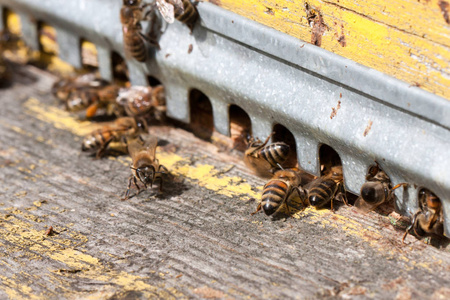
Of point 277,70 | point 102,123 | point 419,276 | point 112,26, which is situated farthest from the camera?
point 102,123

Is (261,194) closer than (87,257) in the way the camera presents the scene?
No

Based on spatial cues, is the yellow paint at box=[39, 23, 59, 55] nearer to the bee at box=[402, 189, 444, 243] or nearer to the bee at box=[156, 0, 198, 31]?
the bee at box=[156, 0, 198, 31]

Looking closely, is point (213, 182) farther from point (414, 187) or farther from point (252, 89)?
point (414, 187)

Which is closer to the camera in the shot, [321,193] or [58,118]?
[321,193]

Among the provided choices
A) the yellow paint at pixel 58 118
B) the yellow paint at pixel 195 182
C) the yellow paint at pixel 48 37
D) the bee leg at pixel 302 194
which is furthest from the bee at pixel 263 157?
the yellow paint at pixel 48 37

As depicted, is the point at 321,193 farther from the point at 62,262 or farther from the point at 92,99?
the point at 92,99

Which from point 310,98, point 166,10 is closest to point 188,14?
point 166,10

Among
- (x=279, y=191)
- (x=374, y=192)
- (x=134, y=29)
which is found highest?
(x=134, y=29)

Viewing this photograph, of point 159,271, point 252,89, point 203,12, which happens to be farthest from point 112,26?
point 159,271
